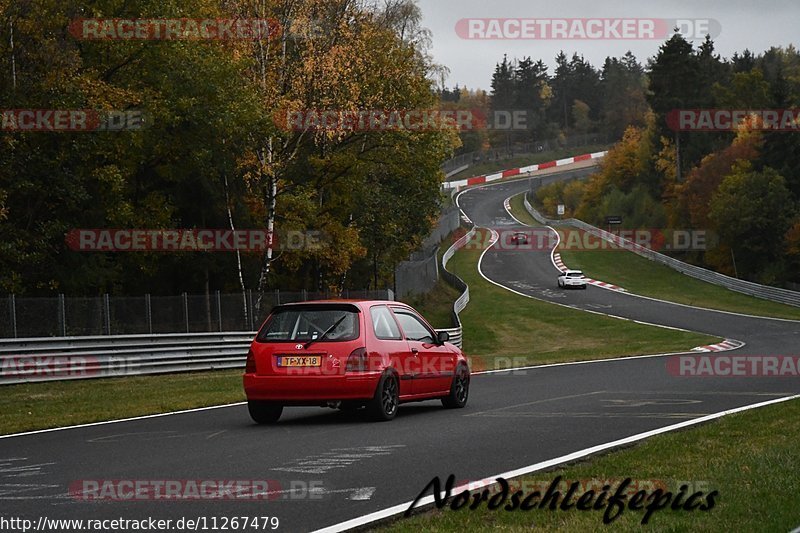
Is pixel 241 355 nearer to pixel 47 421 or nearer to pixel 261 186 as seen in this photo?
pixel 261 186

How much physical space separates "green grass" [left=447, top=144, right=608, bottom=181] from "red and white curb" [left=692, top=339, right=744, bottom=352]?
110 m

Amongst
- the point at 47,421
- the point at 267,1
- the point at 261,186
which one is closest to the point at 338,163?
the point at 261,186

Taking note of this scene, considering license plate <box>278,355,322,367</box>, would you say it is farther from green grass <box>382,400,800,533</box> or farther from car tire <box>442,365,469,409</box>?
green grass <box>382,400,800,533</box>

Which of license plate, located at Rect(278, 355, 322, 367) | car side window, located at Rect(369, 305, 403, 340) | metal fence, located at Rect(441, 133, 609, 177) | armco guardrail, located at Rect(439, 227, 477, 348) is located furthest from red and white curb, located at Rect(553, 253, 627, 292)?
metal fence, located at Rect(441, 133, 609, 177)

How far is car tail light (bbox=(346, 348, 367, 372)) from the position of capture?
14.1 metres

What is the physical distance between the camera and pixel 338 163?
41000 mm

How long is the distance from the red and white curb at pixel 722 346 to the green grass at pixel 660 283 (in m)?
18.6

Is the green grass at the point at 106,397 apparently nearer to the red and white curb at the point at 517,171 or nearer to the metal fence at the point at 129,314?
the metal fence at the point at 129,314

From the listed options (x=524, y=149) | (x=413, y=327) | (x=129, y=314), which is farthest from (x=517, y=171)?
(x=413, y=327)

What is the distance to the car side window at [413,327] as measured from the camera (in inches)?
617

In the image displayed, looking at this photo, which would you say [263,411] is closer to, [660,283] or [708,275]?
[660,283]

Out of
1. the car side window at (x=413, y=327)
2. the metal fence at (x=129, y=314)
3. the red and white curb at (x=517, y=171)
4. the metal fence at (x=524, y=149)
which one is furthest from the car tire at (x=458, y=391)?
the metal fence at (x=524, y=149)

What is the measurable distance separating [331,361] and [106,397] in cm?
797

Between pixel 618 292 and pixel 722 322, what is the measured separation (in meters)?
16.7
